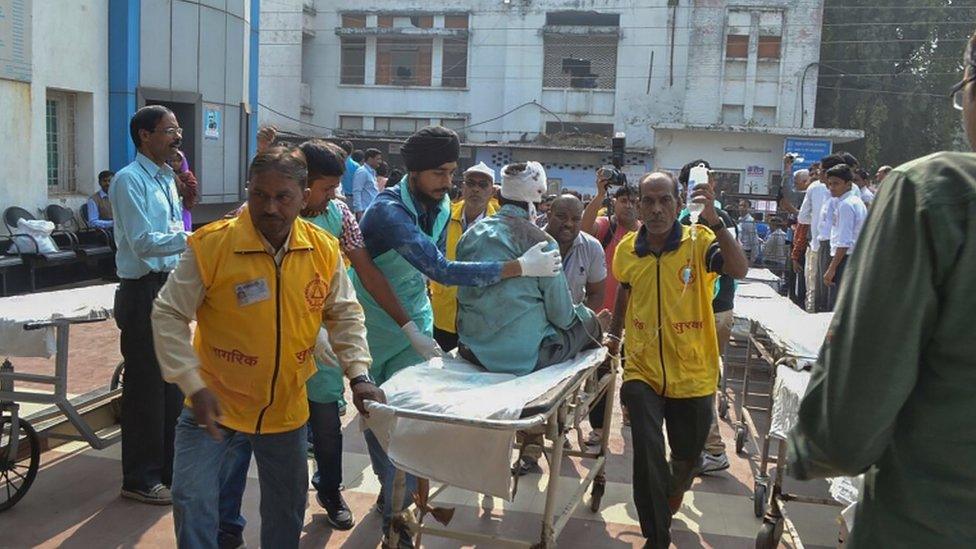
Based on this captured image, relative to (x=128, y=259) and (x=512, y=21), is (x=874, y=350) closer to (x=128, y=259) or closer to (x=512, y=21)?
(x=128, y=259)

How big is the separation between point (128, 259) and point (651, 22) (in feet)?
104

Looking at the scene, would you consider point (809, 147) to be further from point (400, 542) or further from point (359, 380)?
point (359, 380)

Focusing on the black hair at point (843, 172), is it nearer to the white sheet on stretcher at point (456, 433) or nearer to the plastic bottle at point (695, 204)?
the plastic bottle at point (695, 204)

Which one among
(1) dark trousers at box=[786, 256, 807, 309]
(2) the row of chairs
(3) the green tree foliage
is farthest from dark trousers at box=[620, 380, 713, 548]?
(3) the green tree foliage

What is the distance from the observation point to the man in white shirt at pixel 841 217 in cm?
877

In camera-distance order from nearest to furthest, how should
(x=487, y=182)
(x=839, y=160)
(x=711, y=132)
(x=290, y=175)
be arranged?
(x=290, y=175) < (x=487, y=182) < (x=839, y=160) < (x=711, y=132)

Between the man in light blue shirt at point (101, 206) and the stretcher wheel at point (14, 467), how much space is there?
872 centimetres

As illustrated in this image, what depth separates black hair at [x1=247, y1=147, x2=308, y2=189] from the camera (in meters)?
3.00

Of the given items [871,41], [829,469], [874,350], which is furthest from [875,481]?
[871,41]

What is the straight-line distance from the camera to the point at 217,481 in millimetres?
3115

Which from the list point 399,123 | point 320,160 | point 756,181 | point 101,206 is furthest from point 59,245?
point 756,181

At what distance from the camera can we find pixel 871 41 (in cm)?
3438

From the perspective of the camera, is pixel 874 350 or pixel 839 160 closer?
pixel 874 350

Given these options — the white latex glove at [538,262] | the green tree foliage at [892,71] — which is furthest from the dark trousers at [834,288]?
the green tree foliage at [892,71]
